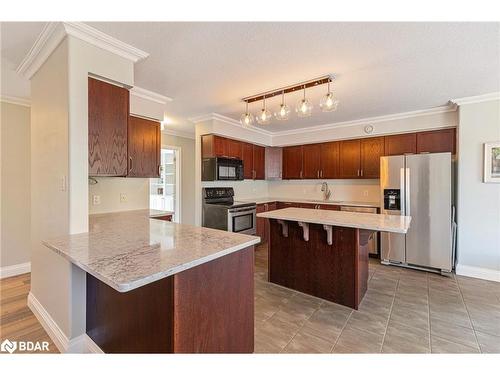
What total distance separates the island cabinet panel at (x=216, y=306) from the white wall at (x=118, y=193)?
225 cm

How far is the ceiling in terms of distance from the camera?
1.68 m

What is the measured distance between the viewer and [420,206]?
3.42 m

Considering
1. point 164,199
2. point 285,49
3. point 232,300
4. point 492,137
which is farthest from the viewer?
point 164,199

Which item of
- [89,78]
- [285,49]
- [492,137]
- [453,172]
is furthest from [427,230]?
[89,78]

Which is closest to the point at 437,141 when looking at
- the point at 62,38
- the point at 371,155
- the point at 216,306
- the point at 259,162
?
the point at 371,155

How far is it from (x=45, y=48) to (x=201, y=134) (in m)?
2.41

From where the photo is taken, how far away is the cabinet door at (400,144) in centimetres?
382

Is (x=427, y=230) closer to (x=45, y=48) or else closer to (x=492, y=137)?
(x=492, y=137)

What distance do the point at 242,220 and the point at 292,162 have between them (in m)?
1.92

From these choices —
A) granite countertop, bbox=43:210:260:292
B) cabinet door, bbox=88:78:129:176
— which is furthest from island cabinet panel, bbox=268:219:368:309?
cabinet door, bbox=88:78:129:176

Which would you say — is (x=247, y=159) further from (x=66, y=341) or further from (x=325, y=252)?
Result: (x=66, y=341)

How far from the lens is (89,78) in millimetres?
1786

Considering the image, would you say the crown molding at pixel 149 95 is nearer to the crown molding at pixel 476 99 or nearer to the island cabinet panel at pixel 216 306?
the island cabinet panel at pixel 216 306

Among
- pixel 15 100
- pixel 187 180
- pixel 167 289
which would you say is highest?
pixel 15 100
